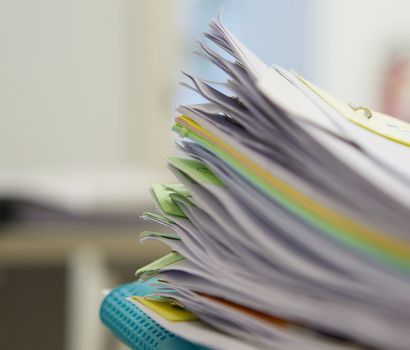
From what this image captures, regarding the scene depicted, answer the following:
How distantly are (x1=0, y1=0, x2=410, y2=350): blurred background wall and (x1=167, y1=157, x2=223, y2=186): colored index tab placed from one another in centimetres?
121

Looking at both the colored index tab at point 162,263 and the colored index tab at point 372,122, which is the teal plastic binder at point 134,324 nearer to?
the colored index tab at point 162,263

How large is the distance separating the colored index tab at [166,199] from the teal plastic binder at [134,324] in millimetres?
51

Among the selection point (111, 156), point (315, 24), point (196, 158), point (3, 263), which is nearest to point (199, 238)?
point (196, 158)

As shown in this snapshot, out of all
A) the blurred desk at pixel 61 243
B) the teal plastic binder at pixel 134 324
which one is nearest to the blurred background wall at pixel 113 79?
the blurred desk at pixel 61 243

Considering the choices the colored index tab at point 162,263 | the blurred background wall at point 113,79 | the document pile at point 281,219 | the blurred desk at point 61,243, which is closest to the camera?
the document pile at point 281,219

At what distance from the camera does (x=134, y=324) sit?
395 millimetres

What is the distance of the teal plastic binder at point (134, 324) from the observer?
36 centimetres

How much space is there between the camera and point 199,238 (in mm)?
363

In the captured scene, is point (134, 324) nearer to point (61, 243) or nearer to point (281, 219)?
point (281, 219)

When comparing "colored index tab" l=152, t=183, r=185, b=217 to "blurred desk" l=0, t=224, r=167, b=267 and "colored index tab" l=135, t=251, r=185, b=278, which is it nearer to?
"colored index tab" l=135, t=251, r=185, b=278

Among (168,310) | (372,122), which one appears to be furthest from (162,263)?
(372,122)

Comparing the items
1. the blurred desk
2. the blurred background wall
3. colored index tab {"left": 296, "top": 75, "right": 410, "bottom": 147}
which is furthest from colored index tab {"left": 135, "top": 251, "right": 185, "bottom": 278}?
the blurred background wall

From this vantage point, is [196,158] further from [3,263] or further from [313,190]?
[3,263]

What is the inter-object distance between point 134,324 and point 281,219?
0.13m
